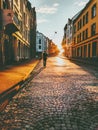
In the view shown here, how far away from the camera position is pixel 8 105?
6.77 meters

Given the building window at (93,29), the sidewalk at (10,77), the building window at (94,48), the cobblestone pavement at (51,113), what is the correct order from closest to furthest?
the cobblestone pavement at (51,113), the sidewalk at (10,77), the building window at (94,48), the building window at (93,29)

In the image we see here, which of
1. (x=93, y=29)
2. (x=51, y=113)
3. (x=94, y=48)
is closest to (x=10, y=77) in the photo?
(x=51, y=113)

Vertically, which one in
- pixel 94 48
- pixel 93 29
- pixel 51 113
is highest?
pixel 93 29

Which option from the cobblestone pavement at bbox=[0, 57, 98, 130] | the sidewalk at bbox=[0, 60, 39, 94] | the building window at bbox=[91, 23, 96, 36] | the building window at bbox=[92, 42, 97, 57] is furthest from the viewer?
the building window at bbox=[91, 23, 96, 36]

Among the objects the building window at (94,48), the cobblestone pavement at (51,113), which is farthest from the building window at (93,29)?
the cobblestone pavement at (51,113)

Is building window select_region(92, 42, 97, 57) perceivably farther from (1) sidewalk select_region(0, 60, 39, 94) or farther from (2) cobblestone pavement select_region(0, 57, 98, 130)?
(2) cobblestone pavement select_region(0, 57, 98, 130)

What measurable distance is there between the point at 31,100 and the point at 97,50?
28766 millimetres

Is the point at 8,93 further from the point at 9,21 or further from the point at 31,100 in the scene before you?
the point at 9,21

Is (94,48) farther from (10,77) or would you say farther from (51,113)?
(51,113)

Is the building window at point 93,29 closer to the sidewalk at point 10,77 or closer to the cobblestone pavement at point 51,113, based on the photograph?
the sidewalk at point 10,77

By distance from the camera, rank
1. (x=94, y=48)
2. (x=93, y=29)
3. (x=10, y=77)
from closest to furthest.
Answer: (x=10, y=77), (x=94, y=48), (x=93, y=29)

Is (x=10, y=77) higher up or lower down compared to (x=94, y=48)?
lower down

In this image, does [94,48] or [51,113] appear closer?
[51,113]

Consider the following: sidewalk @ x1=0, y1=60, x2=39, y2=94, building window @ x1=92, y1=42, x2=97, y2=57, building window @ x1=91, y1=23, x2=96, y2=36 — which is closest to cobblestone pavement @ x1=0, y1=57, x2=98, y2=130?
sidewalk @ x1=0, y1=60, x2=39, y2=94
